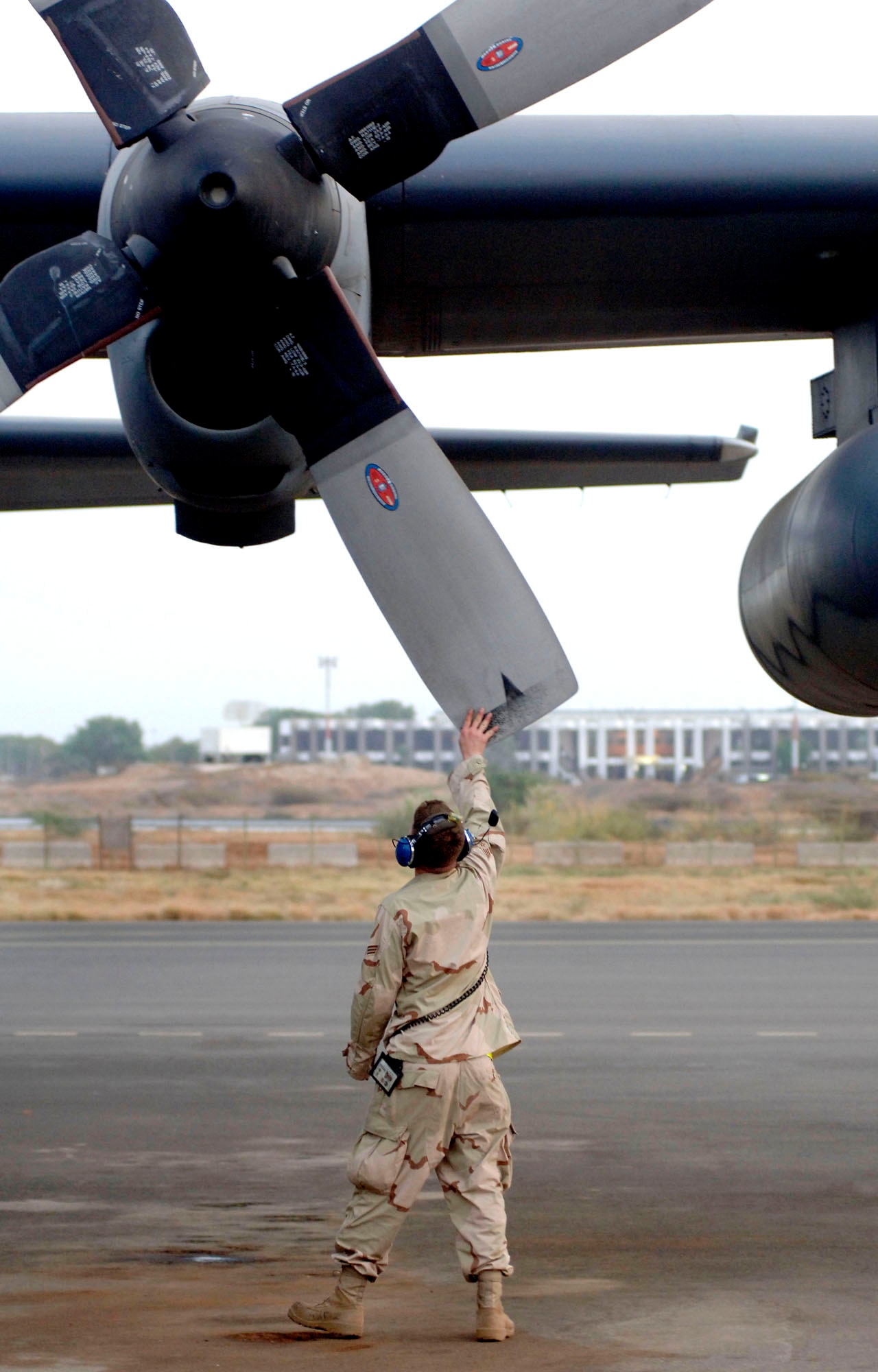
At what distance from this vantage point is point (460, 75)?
514cm

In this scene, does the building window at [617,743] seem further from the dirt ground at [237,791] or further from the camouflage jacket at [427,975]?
the camouflage jacket at [427,975]

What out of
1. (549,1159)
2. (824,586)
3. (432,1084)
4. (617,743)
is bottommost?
(549,1159)

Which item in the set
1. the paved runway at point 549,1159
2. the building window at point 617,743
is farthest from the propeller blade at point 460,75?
the building window at point 617,743

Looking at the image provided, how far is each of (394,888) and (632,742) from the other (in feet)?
179

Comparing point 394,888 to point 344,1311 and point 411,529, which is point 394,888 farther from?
point 344,1311

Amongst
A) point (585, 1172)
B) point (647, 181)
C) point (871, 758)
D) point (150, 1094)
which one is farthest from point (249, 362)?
point (871, 758)

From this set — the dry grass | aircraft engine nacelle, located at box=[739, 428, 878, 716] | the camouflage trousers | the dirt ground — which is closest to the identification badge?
the camouflage trousers

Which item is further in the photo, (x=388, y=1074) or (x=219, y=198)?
(x=219, y=198)

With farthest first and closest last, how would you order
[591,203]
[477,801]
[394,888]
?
[394,888] → [591,203] → [477,801]

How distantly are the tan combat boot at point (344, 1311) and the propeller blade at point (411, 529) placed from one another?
6.44 ft

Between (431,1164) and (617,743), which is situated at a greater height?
(617,743)

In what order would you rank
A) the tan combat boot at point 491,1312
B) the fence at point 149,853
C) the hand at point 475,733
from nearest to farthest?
the tan combat boot at point 491,1312 → the hand at point 475,733 → the fence at point 149,853

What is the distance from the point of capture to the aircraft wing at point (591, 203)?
6.18 meters

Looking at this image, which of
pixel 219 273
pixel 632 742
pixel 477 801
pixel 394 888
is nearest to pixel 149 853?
pixel 394 888
